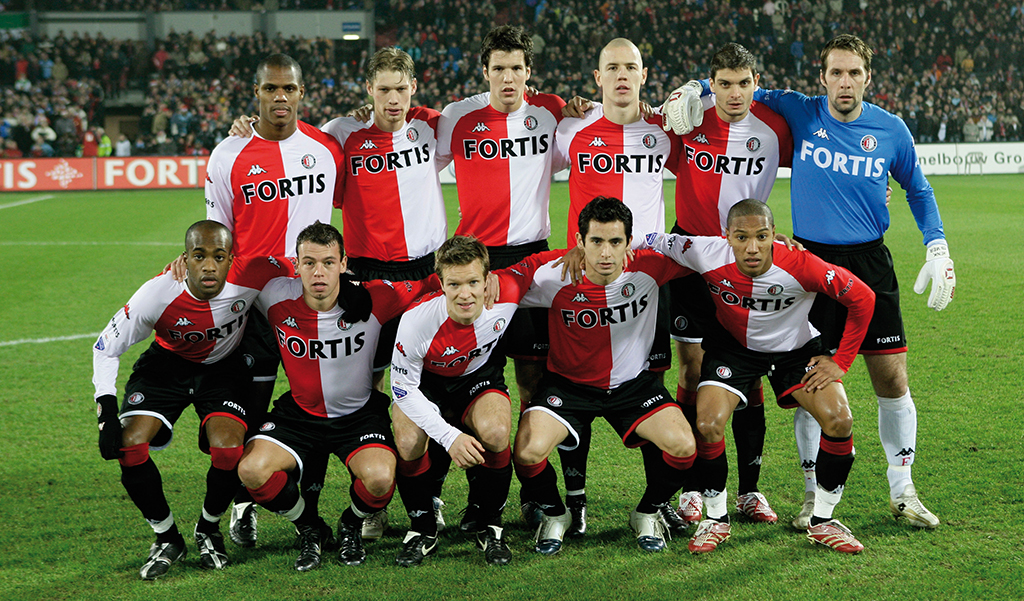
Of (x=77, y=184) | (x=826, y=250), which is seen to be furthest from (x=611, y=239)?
(x=77, y=184)

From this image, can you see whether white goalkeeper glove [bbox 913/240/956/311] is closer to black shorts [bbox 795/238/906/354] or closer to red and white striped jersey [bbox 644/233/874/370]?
black shorts [bbox 795/238/906/354]

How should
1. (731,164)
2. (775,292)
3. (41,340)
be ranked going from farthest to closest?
1. (41,340)
2. (731,164)
3. (775,292)

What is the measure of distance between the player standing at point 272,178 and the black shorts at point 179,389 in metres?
0.23

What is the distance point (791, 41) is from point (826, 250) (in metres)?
30.3

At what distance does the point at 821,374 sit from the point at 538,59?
29112mm

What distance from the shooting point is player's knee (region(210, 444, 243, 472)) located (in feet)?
13.7

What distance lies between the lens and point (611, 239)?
429 cm

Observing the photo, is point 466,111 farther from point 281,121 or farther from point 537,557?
point 537,557

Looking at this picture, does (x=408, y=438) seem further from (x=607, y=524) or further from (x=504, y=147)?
(x=504, y=147)

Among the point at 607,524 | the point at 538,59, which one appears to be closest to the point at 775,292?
the point at 607,524

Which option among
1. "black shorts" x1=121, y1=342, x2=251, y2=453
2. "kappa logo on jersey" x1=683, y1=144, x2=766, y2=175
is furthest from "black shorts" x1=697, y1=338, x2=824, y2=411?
"black shorts" x1=121, y1=342, x2=251, y2=453

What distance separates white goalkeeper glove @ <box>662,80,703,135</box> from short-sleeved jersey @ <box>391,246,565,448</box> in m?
A: 1.15

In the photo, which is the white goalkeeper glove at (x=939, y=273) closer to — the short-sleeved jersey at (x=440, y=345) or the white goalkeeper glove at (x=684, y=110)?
the white goalkeeper glove at (x=684, y=110)

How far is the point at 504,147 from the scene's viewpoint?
511 cm
